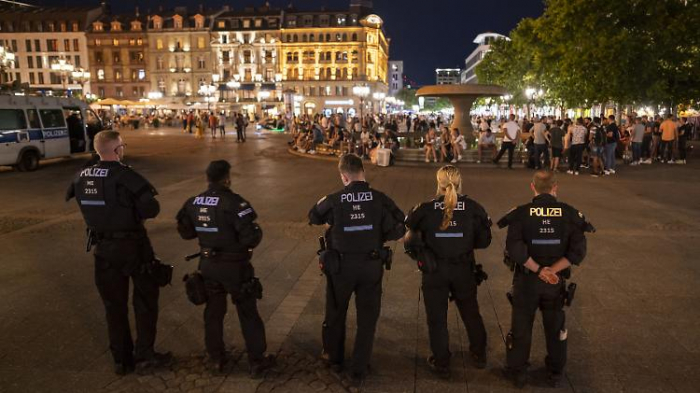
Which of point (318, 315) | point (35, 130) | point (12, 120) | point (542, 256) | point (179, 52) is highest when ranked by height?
point (179, 52)

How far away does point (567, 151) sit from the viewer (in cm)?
1866

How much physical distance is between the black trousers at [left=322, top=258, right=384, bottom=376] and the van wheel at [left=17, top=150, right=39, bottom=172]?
56.0 feet

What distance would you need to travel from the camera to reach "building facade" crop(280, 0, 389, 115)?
88.4 metres

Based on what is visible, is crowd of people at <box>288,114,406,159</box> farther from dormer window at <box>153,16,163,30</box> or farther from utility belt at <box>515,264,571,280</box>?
dormer window at <box>153,16,163,30</box>

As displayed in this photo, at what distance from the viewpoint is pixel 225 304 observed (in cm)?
416

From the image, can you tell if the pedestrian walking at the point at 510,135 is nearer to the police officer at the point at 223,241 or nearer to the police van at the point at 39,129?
the police officer at the point at 223,241

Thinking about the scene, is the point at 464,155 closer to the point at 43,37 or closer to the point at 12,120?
the point at 12,120

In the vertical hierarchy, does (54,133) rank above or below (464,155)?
above

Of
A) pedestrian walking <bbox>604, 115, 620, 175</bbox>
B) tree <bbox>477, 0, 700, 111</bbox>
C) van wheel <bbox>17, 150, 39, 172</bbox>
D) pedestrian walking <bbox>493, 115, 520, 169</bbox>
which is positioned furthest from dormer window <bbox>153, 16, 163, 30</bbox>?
pedestrian walking <bbox>604, 115, 620, 175</bbox>

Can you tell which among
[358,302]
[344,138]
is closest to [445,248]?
[358,302]

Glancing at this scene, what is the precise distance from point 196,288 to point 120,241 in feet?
2.39

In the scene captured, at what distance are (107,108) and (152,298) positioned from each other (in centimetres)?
7737

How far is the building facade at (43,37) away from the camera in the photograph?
85688 mm

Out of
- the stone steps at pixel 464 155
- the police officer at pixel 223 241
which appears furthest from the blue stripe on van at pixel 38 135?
the police officer at pixel 223 241
